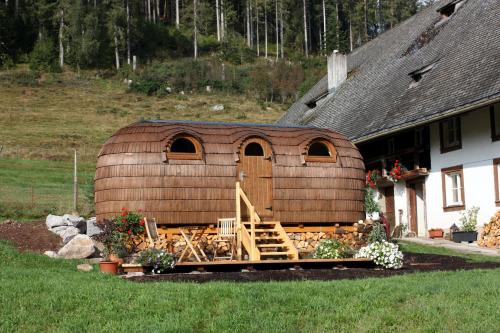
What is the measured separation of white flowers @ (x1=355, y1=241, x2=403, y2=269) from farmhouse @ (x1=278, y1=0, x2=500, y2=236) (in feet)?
20.9

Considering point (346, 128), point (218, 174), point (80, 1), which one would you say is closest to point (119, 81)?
point (80, 1)

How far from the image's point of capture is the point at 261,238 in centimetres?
1541

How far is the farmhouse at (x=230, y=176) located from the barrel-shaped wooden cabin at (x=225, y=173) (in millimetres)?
23

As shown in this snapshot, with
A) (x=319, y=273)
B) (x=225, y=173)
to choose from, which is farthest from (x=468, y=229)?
(x=319, y=273)

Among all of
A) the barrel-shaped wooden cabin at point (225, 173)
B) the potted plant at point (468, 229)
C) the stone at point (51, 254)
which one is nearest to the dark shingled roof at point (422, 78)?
the potted plant at point (468, 229)

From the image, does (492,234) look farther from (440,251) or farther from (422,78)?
(422,78)

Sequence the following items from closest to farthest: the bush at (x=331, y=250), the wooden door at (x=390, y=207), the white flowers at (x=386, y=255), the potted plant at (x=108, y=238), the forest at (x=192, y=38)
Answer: the white flowers at (x=386, y=255) → the potted plant at (x=108, y=238) → the bush at (x=331, y=250) → the wooden door at (x=390, y=207) → the forest at (x=192, y=38)

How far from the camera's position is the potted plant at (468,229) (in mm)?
19984

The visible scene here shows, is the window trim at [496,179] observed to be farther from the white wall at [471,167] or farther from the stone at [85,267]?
the stone at [85,267]

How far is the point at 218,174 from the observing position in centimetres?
1675

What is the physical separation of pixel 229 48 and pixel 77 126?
2935 centimetres

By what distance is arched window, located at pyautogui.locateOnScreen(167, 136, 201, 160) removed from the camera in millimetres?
16578

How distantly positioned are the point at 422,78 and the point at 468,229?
19.6ft

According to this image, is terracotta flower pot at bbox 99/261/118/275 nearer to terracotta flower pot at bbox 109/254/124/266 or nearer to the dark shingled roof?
terracotta flower pot at bbox 109/254/124/266
